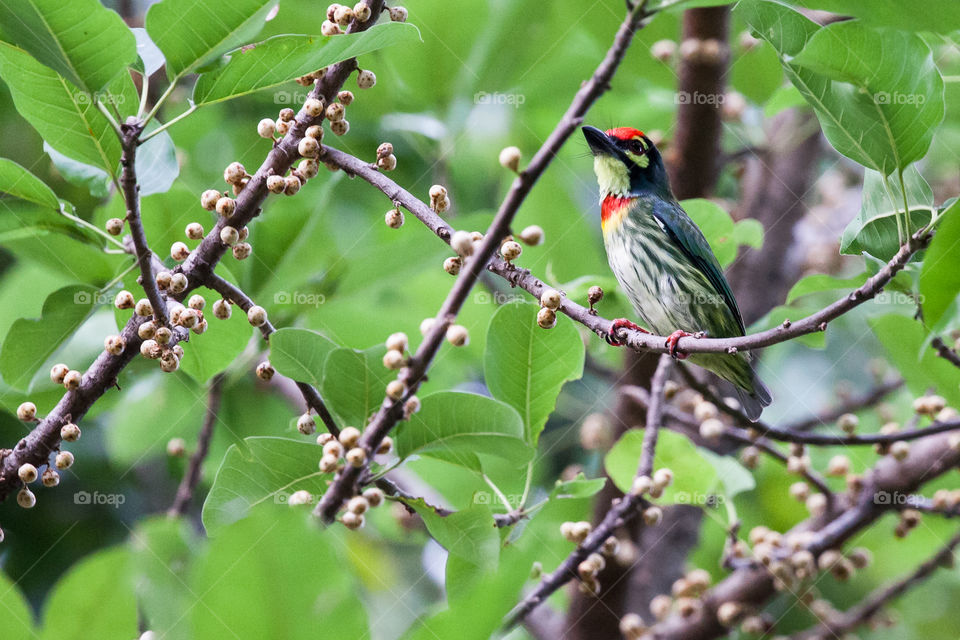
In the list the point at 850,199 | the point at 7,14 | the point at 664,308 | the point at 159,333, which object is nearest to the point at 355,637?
the point at 159,333

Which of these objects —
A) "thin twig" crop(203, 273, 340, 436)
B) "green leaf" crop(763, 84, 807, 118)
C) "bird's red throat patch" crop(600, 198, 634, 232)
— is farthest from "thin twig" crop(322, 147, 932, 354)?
"bird's red throat patch" crop(600, 198, 634, 232)

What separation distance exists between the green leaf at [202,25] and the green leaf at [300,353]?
0.46 metres

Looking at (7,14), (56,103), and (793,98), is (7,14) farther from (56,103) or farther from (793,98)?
(793,98)

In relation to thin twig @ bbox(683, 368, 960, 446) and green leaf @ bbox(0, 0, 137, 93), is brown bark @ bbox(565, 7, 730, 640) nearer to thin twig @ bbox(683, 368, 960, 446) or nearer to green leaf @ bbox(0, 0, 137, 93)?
thin twig @ bbox(683, 368, 960, 446)

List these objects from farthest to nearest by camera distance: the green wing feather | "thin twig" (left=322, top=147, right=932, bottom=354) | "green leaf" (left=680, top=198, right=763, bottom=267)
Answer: the green wing feather < "green leaf" (left=680, top=198, right=763, bottom=267) < "thin twig" (left=322, top=147, right=932, bottom=354)

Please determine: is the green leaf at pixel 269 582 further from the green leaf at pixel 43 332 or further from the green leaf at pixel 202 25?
the green leaf at pixel 43 332

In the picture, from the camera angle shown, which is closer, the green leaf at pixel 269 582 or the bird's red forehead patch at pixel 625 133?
the green leaf at pixel 269 582

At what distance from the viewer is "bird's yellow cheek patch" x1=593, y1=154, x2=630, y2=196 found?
9.70 ft

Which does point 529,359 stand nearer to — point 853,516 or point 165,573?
point 165,573

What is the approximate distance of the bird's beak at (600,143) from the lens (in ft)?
8.78

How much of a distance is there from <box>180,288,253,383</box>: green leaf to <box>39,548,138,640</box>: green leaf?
3.32 feet

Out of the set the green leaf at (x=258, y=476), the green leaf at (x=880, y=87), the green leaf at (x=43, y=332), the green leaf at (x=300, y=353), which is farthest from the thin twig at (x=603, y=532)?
the green leaf at (x=43, y=332)

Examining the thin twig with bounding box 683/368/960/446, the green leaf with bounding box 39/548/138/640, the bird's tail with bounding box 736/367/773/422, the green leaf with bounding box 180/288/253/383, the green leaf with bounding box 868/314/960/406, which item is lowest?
the bird's tail with bounding box 736/367/773/422

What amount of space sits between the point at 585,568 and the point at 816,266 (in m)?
2.61
